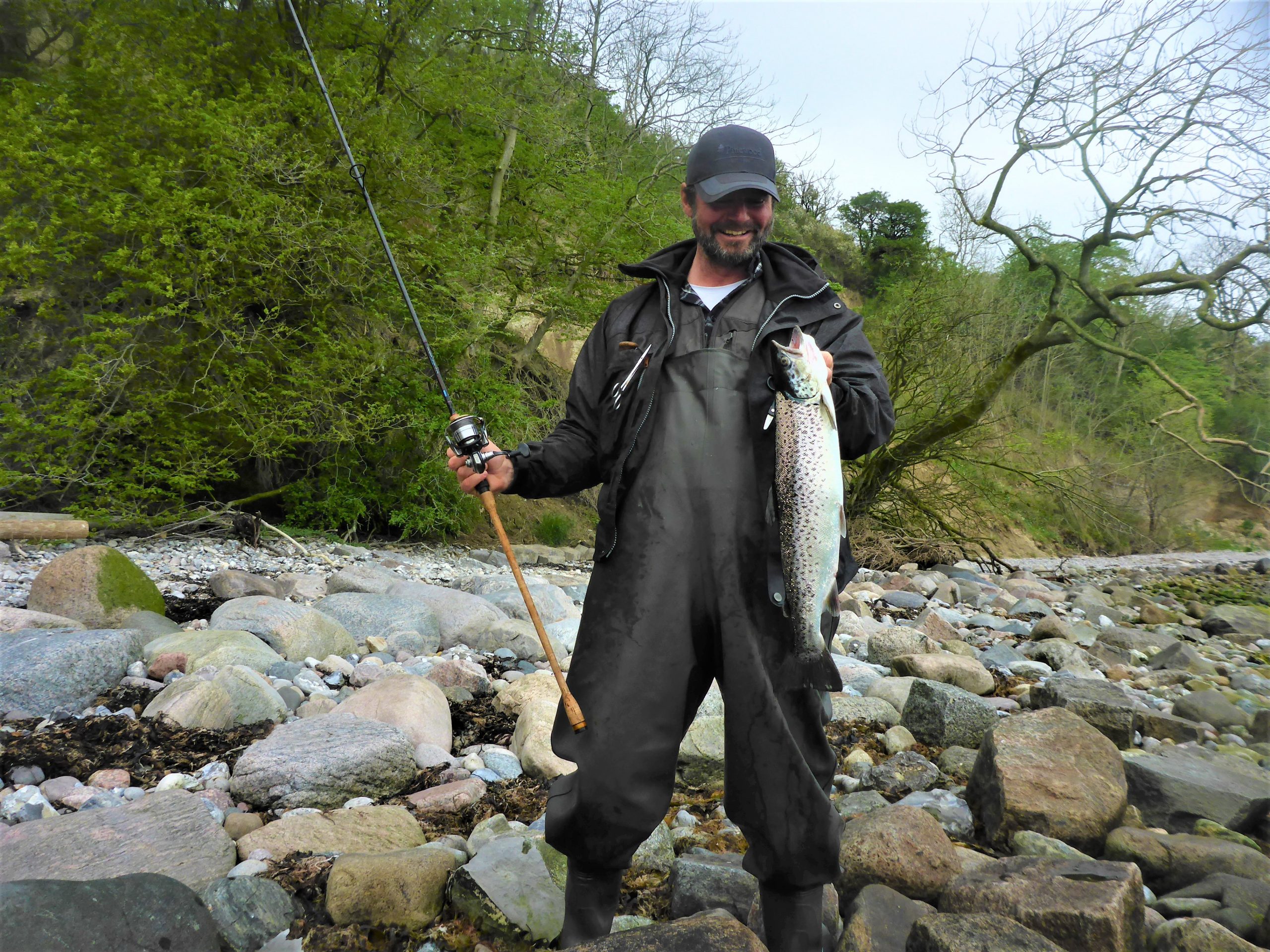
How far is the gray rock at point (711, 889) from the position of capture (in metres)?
2.92

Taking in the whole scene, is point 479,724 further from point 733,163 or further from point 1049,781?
point 733,163

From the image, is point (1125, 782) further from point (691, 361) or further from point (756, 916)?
point (691, 361)

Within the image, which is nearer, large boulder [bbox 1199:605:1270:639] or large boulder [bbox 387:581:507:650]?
large boulder [bbox 387:581:507:650]

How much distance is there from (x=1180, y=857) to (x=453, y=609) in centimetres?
515

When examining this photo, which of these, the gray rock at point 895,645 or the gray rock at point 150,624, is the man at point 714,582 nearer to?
the gray rock at point 150,624

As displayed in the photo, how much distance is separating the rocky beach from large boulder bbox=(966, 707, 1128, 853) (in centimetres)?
1

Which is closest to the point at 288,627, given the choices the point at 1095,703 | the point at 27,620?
the point at 27,620

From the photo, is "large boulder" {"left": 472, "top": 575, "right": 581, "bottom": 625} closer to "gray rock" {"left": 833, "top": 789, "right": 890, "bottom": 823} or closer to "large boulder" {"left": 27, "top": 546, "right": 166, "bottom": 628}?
"large boulder" {"left": 27, "top": 546, "right": 166, "bottom": 628}

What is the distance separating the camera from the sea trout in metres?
2.18

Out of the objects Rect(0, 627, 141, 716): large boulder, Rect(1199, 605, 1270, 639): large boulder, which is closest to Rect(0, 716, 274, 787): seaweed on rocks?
Rect(0, 627, 141, 716): large boulder

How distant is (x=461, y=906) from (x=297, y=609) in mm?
3585

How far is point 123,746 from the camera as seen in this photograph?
4.07 metres

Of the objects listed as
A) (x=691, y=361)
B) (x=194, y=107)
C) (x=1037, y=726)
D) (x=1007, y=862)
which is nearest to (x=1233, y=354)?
(x=1037, y=726)

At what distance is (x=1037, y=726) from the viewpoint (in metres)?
3.83
